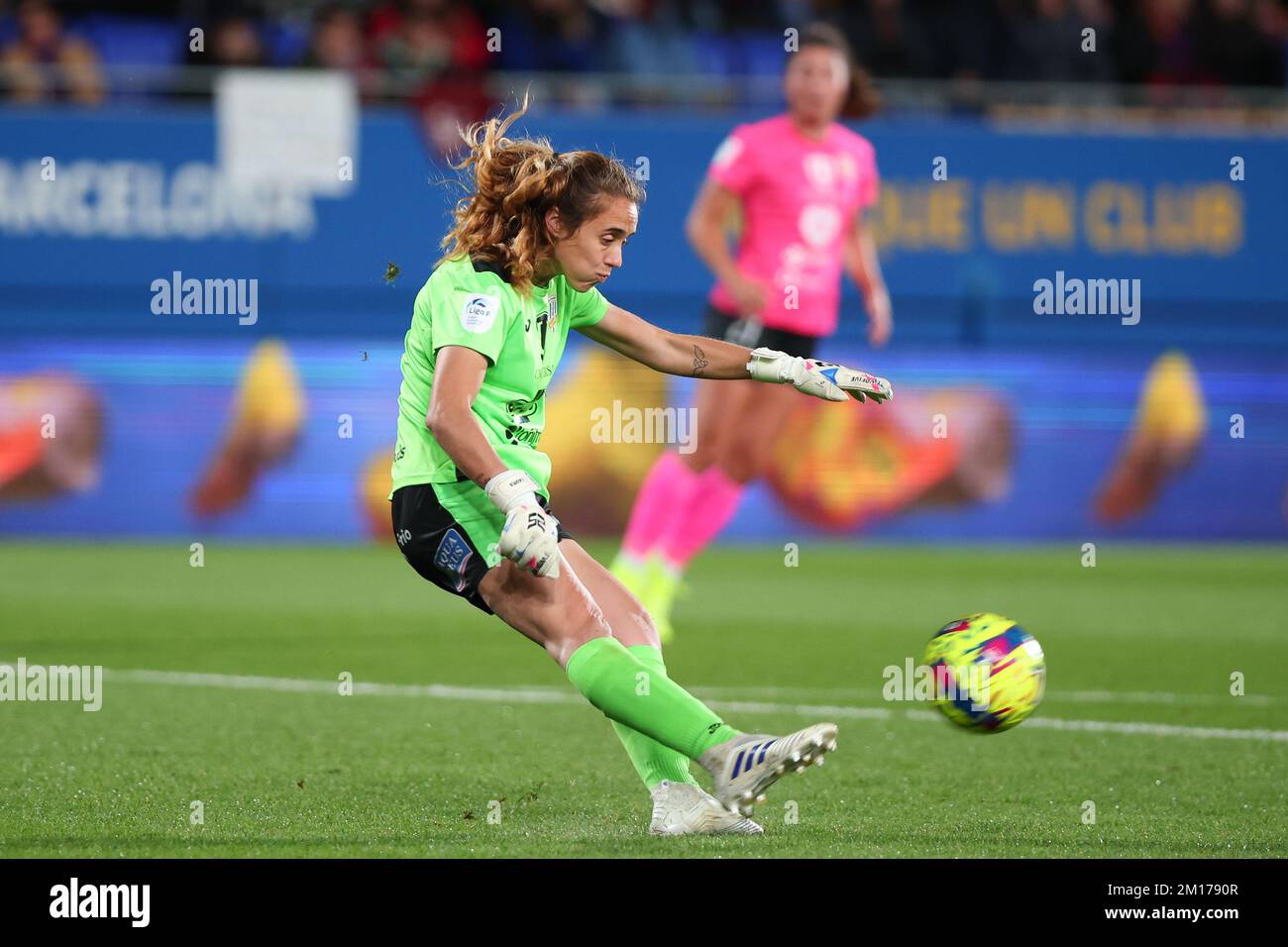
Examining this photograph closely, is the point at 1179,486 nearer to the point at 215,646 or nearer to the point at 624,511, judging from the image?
the point at 624,511

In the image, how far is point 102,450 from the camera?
1421 centimetres

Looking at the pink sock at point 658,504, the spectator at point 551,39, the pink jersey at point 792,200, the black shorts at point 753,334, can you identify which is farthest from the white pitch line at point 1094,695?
the spectator at point 551,39

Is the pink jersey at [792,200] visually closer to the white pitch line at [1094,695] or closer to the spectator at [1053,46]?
the white pitch line at [1094,695]

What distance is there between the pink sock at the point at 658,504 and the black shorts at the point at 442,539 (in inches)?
163

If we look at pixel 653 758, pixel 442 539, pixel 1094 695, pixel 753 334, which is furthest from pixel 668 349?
pixel 753 334

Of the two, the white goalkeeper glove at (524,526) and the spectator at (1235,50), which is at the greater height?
the spectator at (1235,50)

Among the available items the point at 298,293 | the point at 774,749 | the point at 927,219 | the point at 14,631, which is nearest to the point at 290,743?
the point at 774,749

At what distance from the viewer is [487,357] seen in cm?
486

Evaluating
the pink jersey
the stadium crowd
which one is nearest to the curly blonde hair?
the pink jersey

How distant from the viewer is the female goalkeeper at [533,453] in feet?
15.5

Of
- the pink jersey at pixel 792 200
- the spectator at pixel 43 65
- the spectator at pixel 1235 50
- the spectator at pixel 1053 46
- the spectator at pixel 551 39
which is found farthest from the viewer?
the spectator at pixel 1235 50

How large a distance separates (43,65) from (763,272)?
774cm

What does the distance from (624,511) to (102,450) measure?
3.70 m

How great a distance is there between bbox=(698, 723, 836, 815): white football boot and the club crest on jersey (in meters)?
1.15
